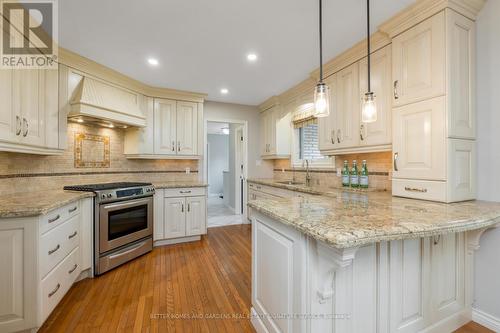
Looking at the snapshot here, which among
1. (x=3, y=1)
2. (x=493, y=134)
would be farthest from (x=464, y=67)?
(x=3, y=1)

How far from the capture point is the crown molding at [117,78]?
2400 mm

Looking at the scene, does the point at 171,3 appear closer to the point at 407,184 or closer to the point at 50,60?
the point at 50,60

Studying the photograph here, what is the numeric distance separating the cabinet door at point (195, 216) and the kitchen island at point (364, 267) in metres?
2.04

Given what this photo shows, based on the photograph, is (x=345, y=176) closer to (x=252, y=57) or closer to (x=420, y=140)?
(x=420, y=140)

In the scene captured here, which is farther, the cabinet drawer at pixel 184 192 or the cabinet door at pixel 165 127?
the cabinet door at pixel 165 127

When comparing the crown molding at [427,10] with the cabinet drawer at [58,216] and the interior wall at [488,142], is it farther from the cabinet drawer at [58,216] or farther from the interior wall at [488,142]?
the cabinet drawer at [58,216]

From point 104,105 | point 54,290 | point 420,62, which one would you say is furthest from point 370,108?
point 104,105

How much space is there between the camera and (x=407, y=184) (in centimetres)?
179

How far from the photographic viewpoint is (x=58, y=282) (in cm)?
183

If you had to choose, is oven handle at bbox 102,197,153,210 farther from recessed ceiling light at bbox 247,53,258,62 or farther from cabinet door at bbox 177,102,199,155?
recessed ceiling light at bbox 247,53,258,62

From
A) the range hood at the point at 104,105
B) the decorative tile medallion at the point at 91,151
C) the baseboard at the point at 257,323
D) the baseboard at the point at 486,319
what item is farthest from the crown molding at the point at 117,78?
the baseboard at the point at 486,319

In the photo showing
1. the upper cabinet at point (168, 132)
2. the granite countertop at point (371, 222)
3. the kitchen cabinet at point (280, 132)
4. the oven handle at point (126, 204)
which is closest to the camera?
the granite countertop at point (371, 222)

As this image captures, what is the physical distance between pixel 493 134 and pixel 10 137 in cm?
366

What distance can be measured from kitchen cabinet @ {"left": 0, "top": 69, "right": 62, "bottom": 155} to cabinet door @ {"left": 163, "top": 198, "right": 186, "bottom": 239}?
4.96 ft
